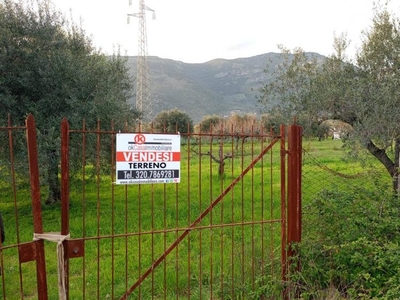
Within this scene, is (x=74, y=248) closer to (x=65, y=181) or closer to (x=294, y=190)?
(x=65, y=181)

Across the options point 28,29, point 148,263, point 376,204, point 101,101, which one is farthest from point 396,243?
point 28,29

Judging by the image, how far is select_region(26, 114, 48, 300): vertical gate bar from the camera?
133 inches

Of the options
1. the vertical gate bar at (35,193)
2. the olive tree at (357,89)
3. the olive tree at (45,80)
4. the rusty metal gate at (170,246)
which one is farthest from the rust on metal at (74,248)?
the olive tree at (357,89)

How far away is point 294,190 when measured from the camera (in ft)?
17.0

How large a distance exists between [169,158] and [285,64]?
8.24m

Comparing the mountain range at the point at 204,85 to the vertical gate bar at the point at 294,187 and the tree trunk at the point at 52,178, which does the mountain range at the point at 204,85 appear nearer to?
the tree trunk at the point at 52,178

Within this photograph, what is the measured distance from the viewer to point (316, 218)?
5.96 metres

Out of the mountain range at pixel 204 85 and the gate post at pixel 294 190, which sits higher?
the mountain range at pixel 204 85

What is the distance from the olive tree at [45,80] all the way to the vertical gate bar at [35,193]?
267 inches

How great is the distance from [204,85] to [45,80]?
128111 mm

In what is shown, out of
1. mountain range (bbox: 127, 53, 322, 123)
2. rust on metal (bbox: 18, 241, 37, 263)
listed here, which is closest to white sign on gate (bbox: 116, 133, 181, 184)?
rust on metal (bbox: 18, 241, 37, 263)

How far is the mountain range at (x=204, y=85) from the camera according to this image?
10038cm

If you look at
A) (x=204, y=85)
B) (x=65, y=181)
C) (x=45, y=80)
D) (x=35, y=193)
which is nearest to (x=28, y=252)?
(x=35, y=193)

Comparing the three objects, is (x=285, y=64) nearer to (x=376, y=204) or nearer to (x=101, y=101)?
(x=101, y=101)
